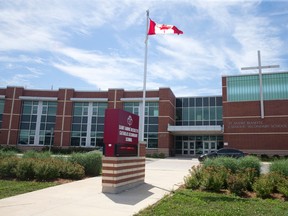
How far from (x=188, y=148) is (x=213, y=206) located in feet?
122

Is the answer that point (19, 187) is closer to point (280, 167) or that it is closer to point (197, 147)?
point (280, 167)

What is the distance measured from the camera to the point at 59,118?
43625mm

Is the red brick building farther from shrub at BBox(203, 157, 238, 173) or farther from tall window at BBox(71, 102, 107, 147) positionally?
shrub at BBox(203, 157, 238, 173)

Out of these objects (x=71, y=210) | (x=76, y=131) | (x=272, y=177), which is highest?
(x=76, y=131)

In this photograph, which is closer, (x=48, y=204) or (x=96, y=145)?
(x=48, y=204)

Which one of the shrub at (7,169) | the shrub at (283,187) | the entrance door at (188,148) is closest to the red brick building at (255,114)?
the entrance door at (188,148)

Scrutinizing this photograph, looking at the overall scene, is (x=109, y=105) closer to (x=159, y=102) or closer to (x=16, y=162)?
(x=159, y=102)

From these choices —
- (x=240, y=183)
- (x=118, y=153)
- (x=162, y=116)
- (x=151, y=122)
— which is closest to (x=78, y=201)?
(x=118, y=153)

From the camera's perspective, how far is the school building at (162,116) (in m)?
38.9

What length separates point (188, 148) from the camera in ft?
145

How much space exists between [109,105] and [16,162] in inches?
1194

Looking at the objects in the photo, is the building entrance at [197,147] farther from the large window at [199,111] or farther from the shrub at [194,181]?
the shrub at [194,181]

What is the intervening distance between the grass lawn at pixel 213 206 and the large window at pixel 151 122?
3172cm

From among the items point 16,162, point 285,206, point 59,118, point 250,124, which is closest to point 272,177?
point 285,206
